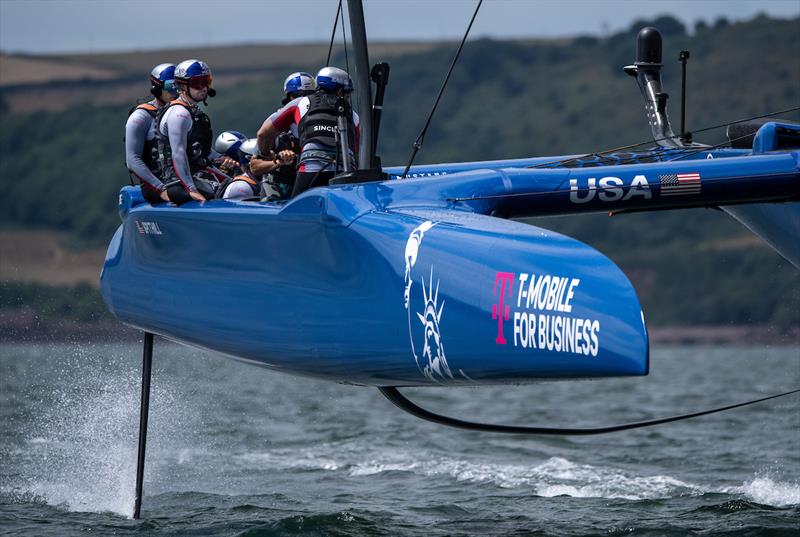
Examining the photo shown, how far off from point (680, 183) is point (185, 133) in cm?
252

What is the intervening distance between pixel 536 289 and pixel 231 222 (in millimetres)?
2102

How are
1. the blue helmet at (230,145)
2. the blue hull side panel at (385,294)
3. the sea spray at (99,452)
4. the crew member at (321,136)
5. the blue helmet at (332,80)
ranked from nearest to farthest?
the blue hull side panel at (385,294)
the blue helmet at (332,80)
the crew member at (321,136)
the sea spray at (99,452)
the blue helmet at (230,145)

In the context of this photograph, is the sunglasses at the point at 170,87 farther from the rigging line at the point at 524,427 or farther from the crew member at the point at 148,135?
the rigging line at the point at 524,427

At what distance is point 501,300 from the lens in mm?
4906

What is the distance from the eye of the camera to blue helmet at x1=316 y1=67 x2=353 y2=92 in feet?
20.9

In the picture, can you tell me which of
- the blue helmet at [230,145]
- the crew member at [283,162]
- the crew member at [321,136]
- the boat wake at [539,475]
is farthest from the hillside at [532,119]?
the crew member at [321,136]

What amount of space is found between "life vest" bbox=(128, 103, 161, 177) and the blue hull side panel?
264 millimetres

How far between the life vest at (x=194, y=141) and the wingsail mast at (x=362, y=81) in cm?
128

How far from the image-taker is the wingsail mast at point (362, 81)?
6.05 meters

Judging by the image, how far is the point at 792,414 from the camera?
12422 mm

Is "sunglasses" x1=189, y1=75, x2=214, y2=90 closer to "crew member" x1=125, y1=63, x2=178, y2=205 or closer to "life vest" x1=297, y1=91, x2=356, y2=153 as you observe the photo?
"crew member" x1=125, y1=63, x2=178, y2=205

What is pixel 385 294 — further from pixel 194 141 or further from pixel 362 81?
pixel 194 141

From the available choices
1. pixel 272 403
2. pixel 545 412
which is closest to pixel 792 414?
pixel 545 412

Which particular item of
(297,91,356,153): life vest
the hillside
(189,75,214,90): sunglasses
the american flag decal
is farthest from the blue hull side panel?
the hillside
